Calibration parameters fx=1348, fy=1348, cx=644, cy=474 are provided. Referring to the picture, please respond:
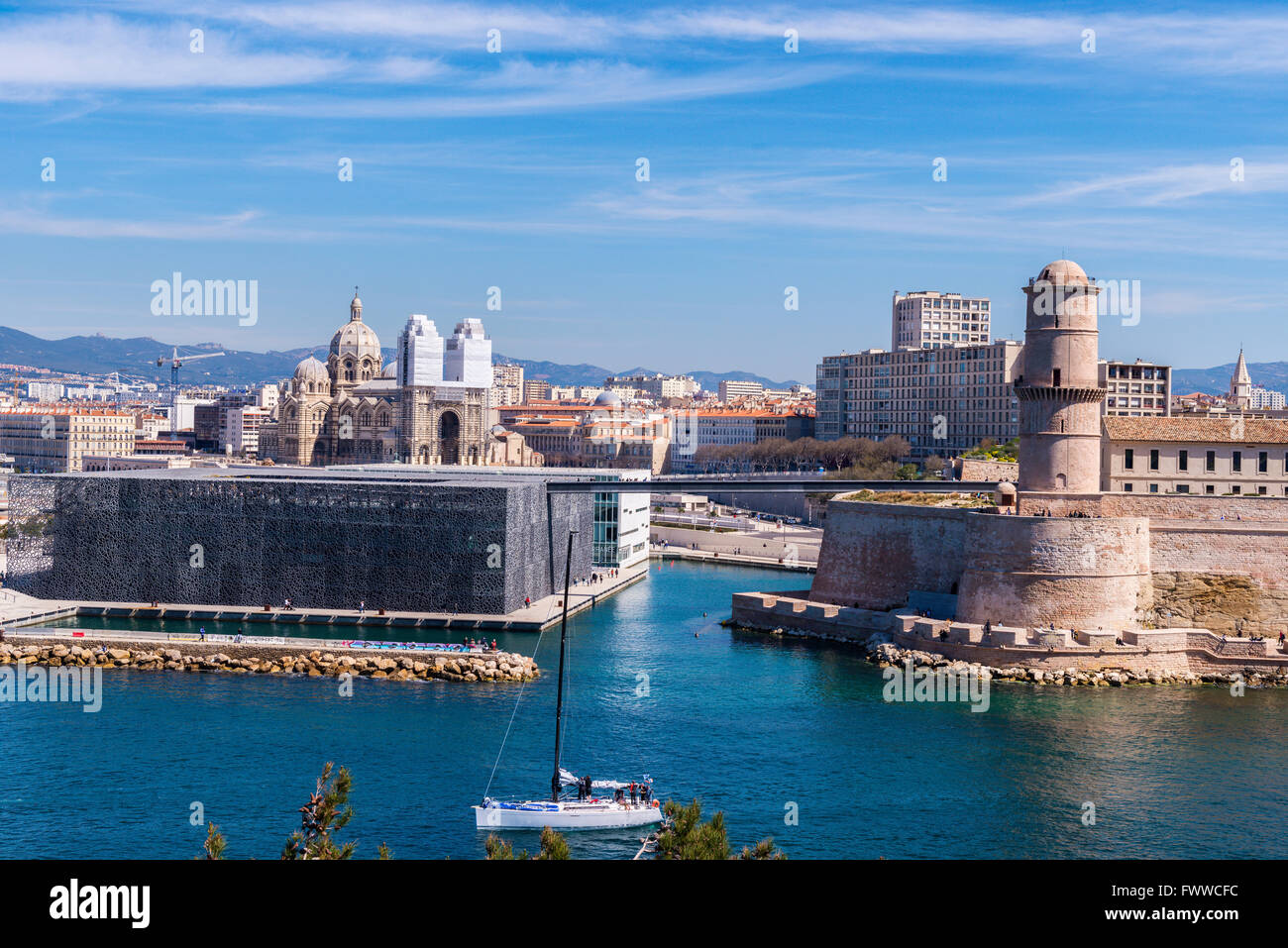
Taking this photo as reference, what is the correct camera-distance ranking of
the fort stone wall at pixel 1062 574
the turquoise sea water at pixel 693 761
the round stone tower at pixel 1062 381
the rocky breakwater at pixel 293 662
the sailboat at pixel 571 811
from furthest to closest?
the round stone tower at pixel 1062 381, the fort stone wall at pixel 1062 574, the rocky breakwater at pixel 293 662, the sailboat at pixel 571 811, the turquoise sea water at pixel 693 761

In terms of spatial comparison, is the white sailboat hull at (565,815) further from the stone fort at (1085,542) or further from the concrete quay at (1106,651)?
the stone fort at (1085,542)

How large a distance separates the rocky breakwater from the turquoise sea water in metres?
0.76

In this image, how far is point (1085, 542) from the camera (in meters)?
33.2

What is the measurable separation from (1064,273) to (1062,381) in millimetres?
2741

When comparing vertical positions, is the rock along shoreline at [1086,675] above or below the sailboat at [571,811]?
above

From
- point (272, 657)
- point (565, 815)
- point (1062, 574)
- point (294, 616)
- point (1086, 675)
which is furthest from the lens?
point (294, 616)

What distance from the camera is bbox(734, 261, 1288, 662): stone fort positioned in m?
33.1

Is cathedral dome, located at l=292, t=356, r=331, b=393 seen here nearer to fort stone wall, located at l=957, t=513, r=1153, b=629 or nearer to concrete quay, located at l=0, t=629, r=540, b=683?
concrete quay, located at l=0, t=629, r=540, b=683

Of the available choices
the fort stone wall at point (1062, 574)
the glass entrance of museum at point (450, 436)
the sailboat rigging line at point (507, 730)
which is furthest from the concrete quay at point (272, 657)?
the glass entrance of museum at point (450, 436)

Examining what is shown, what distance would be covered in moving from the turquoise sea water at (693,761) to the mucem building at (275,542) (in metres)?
7.40

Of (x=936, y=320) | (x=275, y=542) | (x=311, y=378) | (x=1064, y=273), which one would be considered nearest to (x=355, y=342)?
(x=311, y=378)

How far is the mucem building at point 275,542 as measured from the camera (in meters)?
39.7

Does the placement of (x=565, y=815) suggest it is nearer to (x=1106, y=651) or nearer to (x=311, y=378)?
(x=1106, y=651)
